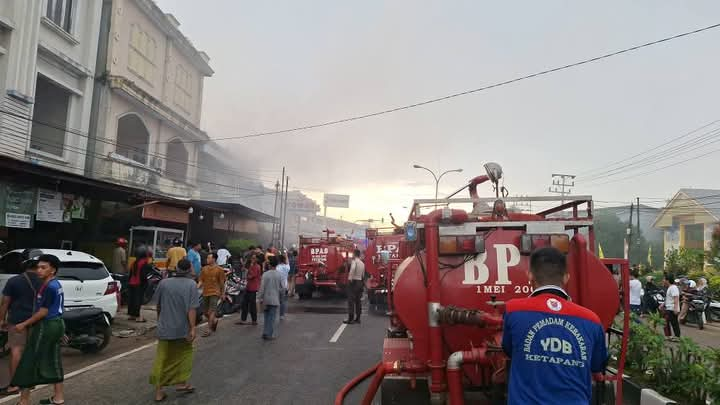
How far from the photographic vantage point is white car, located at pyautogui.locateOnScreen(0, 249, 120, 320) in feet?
27.9

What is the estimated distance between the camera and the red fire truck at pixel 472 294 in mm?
3428

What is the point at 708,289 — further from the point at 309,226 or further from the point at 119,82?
the point at 309,226

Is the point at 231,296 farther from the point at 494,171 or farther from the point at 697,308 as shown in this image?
the point at 697,308

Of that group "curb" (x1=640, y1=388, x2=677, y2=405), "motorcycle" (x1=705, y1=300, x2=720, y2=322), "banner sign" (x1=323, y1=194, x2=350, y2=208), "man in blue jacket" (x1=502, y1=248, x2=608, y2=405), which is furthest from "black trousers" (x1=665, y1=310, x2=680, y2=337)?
"banner sign" (x1=323, y1=194, x2=350, y2=208)

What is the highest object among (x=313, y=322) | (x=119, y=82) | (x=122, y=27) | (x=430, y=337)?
(x=122, y=27)

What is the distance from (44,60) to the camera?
16.5m

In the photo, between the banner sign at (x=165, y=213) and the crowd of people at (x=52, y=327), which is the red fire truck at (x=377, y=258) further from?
the crowd of people at (x=52, y=327)

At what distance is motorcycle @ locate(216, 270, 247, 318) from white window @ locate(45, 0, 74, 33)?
38.3 feet

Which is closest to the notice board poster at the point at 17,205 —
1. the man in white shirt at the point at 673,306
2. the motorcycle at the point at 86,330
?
the motorcycle at the point at 86,330

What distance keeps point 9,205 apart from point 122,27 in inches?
509

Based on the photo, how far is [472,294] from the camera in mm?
3725

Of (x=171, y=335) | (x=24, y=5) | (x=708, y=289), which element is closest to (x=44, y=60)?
(x=24, y=5)

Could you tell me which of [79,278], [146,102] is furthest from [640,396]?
[146,102]

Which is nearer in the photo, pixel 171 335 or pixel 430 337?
pixel 430 337
